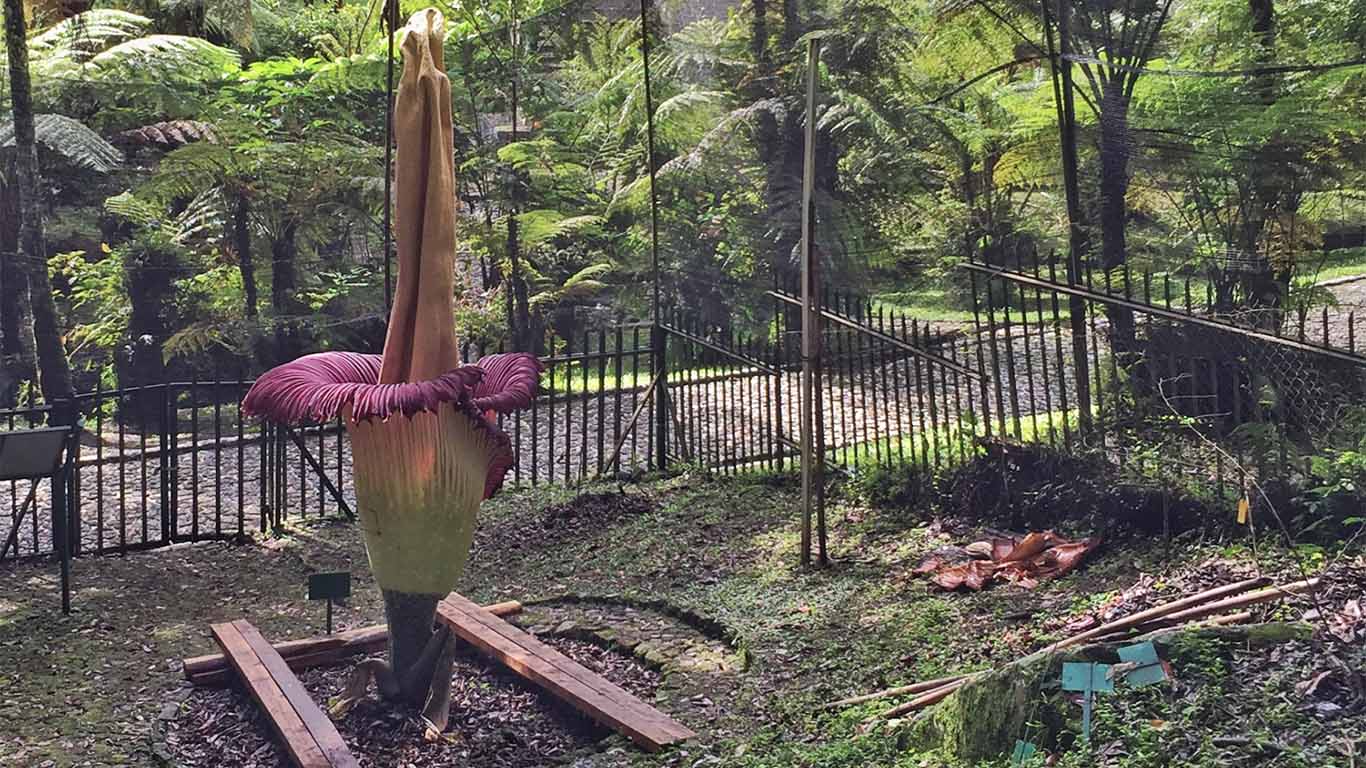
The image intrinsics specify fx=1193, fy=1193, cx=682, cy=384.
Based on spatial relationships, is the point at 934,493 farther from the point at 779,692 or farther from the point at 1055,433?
the point at 779,692

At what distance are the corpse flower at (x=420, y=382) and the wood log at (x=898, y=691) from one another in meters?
1.60

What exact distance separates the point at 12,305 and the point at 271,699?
9.04m

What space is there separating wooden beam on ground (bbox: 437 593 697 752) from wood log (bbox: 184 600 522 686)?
35 cm

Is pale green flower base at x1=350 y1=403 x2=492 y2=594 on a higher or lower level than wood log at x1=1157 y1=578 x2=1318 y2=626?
higher

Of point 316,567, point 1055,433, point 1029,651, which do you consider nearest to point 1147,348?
point 1055,433

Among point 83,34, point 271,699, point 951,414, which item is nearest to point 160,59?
point 83,34

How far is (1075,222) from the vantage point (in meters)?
8.62

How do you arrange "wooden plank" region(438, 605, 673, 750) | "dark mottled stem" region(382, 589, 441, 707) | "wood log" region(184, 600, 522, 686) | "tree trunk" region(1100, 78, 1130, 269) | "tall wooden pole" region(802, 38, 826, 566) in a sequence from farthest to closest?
1. "tree trunk" region(1100, 78, 1130, 269)
2. "tall wooden pole" region(802, 38, 826, 566)
3. "wood log" region(184, 600, 522, 686)
4. "dark mottled stem" region(382, 589, 441, 707)
5. "wooden plank" region(438, 605, 673, 750)

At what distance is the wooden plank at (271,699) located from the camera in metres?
4.34

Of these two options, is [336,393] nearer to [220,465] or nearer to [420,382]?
[420,382]

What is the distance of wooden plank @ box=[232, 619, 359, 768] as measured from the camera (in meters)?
4.32

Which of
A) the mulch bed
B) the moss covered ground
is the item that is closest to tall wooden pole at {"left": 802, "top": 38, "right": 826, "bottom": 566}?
the moss covered ground

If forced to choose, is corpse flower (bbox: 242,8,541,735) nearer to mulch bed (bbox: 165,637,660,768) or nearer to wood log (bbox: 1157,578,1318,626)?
mulch bed (bbox: 165,637,660,768)

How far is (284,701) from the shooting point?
15.9 feet
